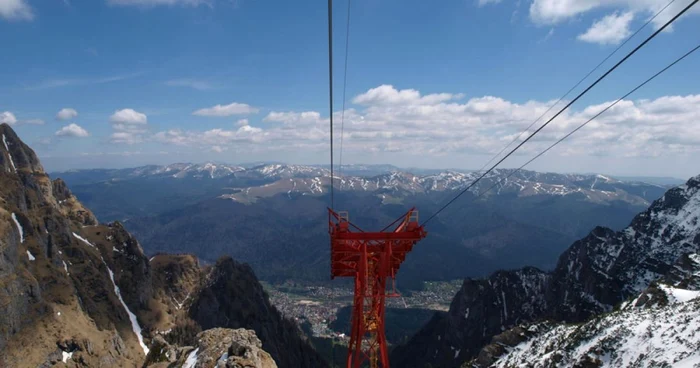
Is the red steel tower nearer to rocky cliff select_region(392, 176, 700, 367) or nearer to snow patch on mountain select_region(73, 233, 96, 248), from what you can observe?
rocky cliff select_region(392, 176, 700, 367)

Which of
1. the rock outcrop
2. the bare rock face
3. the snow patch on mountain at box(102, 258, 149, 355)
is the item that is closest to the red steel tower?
the bare rock face

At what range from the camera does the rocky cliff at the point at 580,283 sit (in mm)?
102125

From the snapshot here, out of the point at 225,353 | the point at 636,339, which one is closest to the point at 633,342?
the point at 636,339

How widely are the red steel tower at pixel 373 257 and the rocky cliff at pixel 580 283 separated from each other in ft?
270

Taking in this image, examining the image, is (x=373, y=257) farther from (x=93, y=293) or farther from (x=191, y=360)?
(x=93, y=293)

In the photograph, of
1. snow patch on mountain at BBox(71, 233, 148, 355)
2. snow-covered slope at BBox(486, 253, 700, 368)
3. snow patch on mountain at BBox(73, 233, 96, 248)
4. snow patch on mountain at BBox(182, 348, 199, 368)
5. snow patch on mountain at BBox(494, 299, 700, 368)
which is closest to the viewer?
snow patch on mountain at BBox(182, 348, 199, 368)

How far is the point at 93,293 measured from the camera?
109 metres

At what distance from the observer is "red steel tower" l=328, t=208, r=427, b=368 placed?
942 inches

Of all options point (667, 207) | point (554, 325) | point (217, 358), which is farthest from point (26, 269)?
point (667, 207)

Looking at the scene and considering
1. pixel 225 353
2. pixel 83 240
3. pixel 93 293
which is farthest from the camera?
pixel 83 240

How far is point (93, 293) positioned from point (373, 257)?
10973cm

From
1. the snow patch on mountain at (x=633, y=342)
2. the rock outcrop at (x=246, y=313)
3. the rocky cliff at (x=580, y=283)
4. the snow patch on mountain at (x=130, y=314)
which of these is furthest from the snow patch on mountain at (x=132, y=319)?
the snow patch on mountain at (x=633, y=342)

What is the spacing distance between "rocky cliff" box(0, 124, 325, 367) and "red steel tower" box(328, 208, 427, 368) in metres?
8.55

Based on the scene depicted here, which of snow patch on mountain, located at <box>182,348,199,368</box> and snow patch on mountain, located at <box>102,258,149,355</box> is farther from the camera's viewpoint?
snow patch on mountain, located at <box>102,258,149,355</box>
